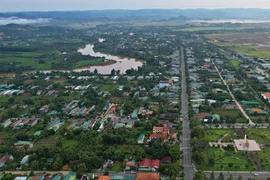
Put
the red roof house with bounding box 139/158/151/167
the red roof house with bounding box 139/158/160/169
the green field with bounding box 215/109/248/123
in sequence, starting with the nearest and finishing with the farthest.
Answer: the red roof house with bounding box 139/158/160/169, the red roof house with bounding box 139/158/151/167, the green field with bounding box 215/109/248/123

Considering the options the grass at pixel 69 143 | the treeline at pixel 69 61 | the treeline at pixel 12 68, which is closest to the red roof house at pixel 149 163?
the grass at pixel 69 143

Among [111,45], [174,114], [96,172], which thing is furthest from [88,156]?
[111,45]

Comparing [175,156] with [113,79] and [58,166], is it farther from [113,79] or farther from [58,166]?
[113,79]

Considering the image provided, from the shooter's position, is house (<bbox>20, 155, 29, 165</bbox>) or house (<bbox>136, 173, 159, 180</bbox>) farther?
house (<bbox>20, 155, 29, 165</bbox>)

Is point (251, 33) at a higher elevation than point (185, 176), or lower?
higher

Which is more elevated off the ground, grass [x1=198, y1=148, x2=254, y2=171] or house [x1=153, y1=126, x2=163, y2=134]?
house [x1=153, y1=126, x2=163, y2=134]

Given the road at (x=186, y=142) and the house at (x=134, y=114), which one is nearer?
the road at (x=186, y=142)

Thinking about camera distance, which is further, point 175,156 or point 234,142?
point 234,142

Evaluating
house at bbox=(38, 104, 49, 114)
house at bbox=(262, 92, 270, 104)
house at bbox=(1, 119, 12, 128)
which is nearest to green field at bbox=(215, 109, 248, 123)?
house at bbox=(262, 92, 270, 104)

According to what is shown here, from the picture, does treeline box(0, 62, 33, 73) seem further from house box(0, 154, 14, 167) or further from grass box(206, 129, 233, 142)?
grass box(206, 129, 233, 142)

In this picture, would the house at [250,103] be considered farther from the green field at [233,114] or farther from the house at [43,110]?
the house at [43,110]

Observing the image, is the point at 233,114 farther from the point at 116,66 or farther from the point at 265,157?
the point at 116,66
